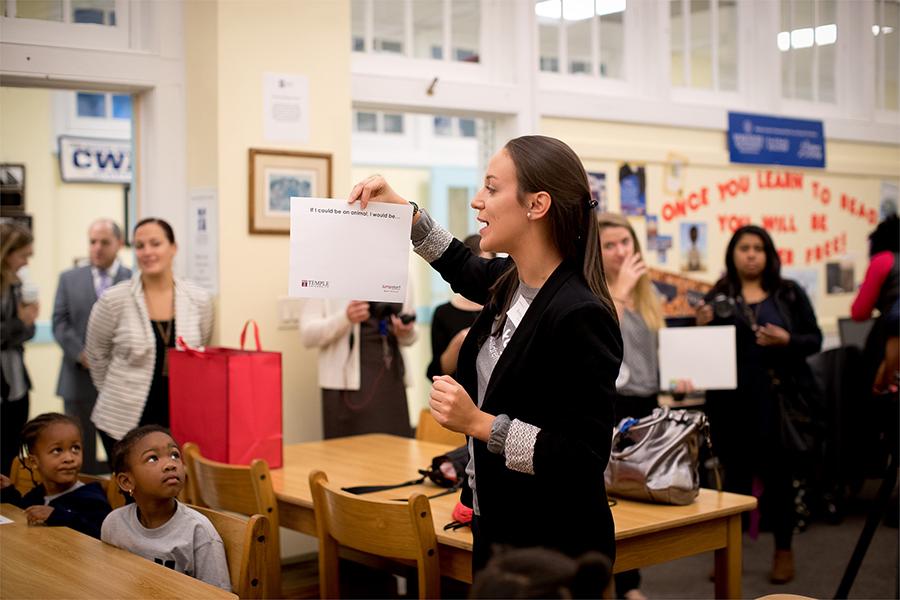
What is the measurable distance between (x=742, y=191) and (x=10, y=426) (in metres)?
4.64

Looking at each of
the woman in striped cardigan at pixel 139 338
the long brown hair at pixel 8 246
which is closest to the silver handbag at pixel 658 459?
the woman in striped cardigan at pixel 139 338

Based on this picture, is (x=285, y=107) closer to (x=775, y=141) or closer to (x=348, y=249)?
(x=348, y=249)

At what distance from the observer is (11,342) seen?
18.5ft

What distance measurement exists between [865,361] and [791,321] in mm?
1273

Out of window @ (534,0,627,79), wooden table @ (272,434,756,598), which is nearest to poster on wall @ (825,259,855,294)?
window @ (534,0,627,79)

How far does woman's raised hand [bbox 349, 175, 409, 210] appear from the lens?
2.42 m

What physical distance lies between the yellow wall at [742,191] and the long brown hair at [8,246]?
286cm

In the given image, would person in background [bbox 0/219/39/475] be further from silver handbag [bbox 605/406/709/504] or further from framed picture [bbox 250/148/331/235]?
silver handbag [bbox 605/406/709/504]

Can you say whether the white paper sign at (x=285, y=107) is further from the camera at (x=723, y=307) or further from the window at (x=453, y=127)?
the window at (x=453, y=127)

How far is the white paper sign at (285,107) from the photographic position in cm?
488

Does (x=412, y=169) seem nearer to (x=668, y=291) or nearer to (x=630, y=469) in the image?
(x=668, y=291)

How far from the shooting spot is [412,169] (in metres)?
8.88

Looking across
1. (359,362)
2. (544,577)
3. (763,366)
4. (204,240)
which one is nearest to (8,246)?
(204,240)

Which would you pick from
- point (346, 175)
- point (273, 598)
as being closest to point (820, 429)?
point (346, 175)
